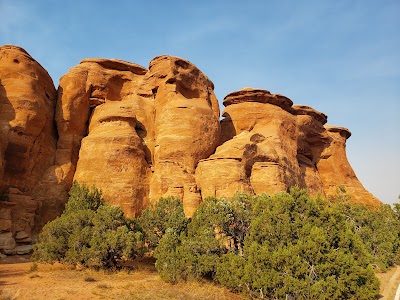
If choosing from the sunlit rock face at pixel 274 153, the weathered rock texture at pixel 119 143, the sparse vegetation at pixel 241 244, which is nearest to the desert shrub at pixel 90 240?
the sparse vegetation at pixel 241 244

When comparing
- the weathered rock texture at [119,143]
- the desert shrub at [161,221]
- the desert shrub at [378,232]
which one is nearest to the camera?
the desert shrub at [161,221]

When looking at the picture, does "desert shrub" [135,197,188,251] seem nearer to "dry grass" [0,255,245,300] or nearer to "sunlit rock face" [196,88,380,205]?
"dry grass" [0,255,245,300]

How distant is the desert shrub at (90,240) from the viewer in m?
22.5

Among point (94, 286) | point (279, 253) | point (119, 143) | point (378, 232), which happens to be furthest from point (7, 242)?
point (378, 232)

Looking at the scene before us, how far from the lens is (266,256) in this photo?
1730 centimetres

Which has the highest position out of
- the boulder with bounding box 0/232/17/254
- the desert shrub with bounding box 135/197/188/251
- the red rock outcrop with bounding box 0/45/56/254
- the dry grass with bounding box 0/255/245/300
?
the red rock outcrop with bounding box 0/45/56/254

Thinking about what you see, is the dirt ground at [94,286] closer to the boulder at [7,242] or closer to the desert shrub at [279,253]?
the desert shrub at [279,253]

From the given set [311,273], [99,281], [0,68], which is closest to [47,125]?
[0,68]

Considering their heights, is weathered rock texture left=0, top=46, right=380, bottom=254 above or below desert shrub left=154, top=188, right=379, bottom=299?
above

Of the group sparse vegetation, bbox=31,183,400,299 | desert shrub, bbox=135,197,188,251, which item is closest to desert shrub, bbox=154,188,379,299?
sparse vegetation, bbox=31,183,400,299

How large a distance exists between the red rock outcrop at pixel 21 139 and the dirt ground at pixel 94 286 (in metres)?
5.75

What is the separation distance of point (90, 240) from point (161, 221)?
529 cm

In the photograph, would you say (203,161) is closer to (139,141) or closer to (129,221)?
(139,141)

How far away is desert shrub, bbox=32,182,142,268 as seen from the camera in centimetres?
2250
